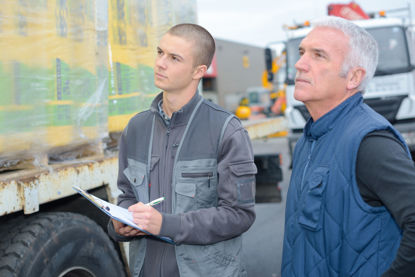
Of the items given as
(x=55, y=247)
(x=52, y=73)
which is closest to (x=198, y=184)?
(x=55, y=247)

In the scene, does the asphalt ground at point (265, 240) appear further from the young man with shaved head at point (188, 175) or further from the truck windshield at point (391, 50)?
the truck windshield at point (391, 50)

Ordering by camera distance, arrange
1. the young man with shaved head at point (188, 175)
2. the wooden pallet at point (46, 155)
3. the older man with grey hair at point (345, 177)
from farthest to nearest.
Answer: the wooden pallet at point (46, 155)
the young man with shaved head at point (188, 175)
the older man with grey hair at point (345, 177)

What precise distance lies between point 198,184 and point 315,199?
0.51m

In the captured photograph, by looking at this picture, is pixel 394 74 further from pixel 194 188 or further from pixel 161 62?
pixel 194 188

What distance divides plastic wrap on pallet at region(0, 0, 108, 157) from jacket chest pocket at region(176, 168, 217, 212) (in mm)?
912

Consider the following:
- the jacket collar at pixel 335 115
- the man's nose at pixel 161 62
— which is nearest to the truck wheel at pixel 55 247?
the man's nose at pixel 161 62

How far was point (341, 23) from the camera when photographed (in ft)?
5.59

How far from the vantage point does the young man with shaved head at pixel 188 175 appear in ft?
5.92

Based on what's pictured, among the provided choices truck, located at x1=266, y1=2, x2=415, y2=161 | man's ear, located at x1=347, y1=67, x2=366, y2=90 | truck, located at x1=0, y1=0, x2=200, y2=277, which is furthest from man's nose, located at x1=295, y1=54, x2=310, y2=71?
truck, located at x1=266, y1=2, x2=415, y2=161

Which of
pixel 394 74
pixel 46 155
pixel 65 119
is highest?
pixel 65 119

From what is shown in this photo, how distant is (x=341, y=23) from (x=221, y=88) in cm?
3007

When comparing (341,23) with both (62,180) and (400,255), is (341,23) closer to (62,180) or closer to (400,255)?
(400,255)

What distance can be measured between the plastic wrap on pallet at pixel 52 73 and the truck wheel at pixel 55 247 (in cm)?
40

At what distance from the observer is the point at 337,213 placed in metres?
1.54
